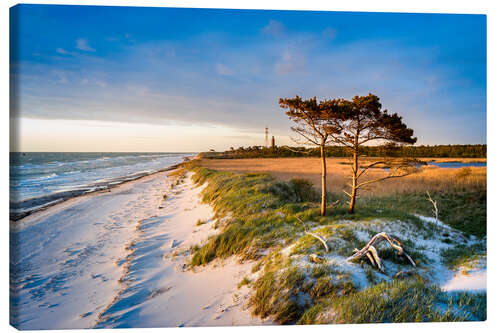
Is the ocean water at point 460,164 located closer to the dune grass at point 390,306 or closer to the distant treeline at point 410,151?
the distant treeline at point 410,151

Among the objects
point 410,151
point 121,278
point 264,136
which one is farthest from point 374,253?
point 121,278

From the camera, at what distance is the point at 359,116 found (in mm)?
3975

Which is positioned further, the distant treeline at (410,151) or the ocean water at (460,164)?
the distant treeline at (410,151)

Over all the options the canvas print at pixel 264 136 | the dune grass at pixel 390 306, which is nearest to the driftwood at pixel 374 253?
the canvas print at pixel 264 136

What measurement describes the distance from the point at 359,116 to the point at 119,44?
15.7 feet

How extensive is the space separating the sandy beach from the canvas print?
28 mm

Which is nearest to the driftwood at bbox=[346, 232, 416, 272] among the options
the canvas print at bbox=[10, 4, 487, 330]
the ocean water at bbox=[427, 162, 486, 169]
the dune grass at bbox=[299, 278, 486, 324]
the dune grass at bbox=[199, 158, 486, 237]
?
the canvas print at bbox=[10, 4, 487, 330]

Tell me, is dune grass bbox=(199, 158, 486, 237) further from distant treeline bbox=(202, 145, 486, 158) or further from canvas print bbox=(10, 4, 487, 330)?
distant treeline bbox=(202, 145, 486, 158)

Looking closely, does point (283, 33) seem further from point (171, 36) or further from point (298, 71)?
point (171, 36)

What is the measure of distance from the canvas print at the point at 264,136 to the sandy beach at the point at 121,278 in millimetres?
28

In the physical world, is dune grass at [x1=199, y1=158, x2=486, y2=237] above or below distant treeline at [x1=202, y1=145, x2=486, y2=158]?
below

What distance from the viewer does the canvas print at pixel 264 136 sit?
2.82 m

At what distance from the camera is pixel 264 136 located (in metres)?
5.38

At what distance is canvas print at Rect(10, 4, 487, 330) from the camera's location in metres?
2.82
